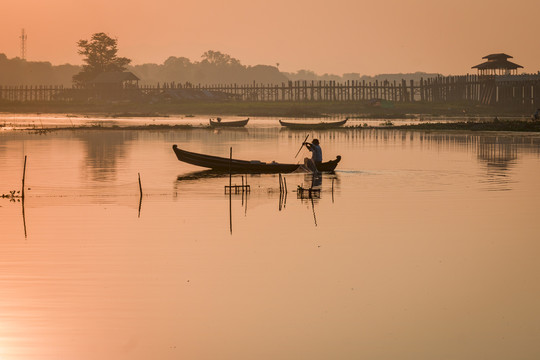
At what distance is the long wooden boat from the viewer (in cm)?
3675

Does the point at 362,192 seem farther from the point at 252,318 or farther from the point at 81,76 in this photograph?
the point at 81,76

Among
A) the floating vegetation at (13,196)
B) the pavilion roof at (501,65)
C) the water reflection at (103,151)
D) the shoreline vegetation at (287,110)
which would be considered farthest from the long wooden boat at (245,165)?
the pavilion roof at (501,65)

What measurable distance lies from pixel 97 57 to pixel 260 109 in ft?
122

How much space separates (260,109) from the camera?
12988cm

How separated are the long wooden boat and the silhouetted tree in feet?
385

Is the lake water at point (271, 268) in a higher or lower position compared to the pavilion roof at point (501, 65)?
lower

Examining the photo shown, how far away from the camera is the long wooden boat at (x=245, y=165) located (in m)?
36.8

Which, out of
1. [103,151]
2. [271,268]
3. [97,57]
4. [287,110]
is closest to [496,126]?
[103,151]

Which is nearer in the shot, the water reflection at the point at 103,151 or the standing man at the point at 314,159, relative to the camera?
the standing man at the point at 314,159

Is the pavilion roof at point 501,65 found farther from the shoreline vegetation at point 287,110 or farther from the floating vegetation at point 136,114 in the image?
the floating vegetation at point 136,114

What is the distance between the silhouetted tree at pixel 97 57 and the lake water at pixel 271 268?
4600 inches

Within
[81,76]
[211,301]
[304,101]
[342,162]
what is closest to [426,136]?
[342,162]

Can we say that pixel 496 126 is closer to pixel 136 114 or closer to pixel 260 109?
pixel 260 109

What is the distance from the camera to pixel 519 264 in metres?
19.6
